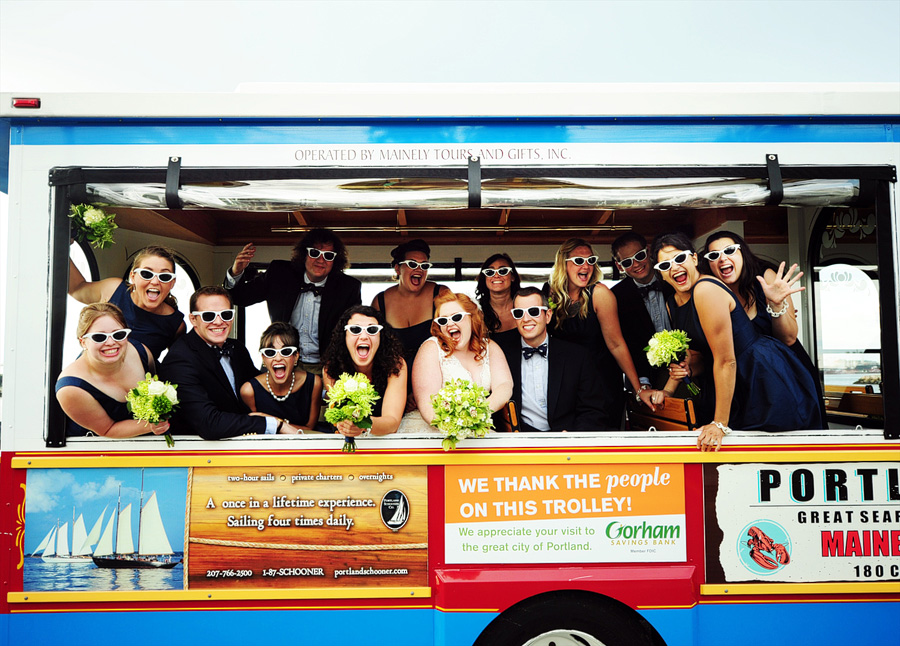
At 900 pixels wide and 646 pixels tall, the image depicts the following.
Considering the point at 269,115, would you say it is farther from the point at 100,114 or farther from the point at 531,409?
the point at 531,409

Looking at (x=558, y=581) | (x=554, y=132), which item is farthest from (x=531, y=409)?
(x=554, y=132)

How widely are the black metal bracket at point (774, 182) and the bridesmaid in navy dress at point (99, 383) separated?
3141 millimetres

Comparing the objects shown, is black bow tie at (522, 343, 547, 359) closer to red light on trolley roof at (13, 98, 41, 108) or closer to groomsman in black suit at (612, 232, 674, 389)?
groomsman in black suit at (612, 232, 674, 389)

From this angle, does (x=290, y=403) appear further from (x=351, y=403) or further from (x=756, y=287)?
(x=756, y=287)

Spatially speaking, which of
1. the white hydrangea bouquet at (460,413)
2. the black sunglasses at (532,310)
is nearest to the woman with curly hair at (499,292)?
the black sunglasses at (532,310)

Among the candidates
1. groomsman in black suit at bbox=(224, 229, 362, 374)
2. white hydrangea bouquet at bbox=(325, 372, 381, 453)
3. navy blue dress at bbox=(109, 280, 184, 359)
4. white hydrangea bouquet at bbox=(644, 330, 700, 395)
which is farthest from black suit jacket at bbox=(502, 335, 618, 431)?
navy blue dress at bbox=(109, 280, 184, 359)

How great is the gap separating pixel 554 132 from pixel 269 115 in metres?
1.41

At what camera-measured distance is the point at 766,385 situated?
9.65ft

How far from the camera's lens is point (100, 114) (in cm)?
274

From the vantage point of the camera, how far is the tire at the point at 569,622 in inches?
107

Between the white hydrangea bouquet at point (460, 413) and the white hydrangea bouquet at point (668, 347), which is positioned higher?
the white hydrangea bouquet at point (668, 347)

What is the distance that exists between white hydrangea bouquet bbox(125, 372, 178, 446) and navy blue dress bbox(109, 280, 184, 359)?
0.65m

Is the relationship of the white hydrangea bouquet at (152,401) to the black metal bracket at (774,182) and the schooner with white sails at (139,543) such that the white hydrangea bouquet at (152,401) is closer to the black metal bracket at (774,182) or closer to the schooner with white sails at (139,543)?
the schooner with white sails at (139,543)

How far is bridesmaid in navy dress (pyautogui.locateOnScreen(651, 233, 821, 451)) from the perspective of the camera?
2885 mm
